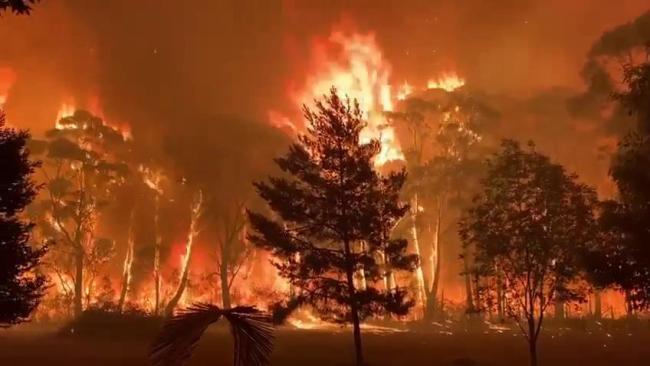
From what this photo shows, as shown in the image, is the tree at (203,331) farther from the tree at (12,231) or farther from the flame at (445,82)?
the flame at (445,82)

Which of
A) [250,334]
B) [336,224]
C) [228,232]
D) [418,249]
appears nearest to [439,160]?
[418,249]

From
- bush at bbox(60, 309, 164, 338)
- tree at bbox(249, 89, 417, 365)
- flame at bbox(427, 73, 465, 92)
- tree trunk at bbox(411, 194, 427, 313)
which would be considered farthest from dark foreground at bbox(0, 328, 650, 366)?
flame at bbox(427, 73, 465, 92)

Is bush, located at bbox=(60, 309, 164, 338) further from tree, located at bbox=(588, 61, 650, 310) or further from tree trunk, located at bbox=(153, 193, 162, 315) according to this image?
tree, located at bbox=(588, 61, 650, 310)

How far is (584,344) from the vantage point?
32812 millimetres

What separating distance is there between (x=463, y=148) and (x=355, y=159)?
33823 mm

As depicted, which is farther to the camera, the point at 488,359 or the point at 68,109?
the point at 68,109

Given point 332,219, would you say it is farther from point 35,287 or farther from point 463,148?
point 463,148

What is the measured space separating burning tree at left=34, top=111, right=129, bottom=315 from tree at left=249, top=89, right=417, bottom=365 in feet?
106

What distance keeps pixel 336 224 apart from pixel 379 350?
8.69 metres

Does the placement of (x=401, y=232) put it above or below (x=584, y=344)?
above

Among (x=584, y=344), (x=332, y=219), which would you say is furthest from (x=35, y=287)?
(x=584, y=344)

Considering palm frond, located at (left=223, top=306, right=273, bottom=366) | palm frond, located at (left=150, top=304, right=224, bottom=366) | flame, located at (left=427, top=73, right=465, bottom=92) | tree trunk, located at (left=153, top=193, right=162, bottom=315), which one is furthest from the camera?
flame, located at (left=427, top=73, right=465, bottom=92)

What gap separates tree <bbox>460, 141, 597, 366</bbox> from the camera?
20.2 metres

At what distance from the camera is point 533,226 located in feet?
66.5
